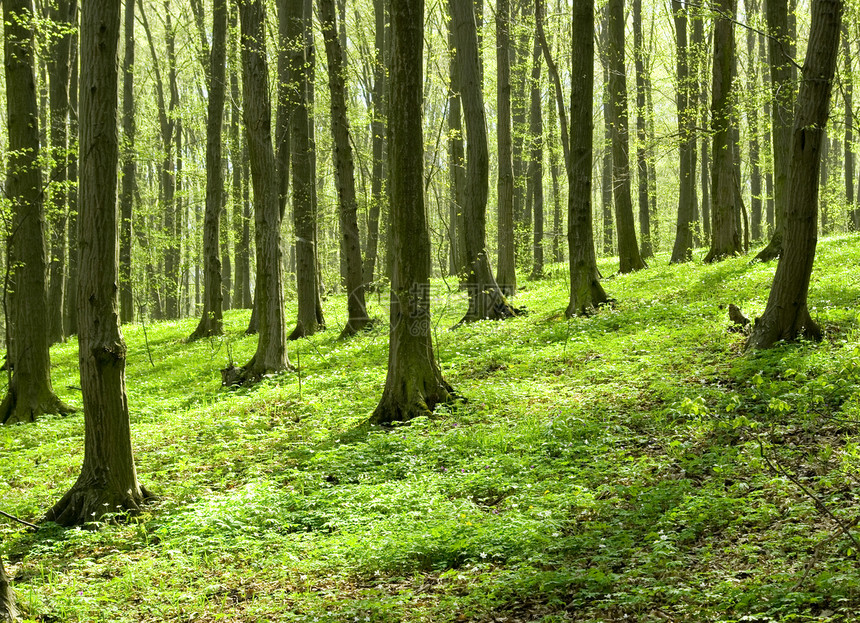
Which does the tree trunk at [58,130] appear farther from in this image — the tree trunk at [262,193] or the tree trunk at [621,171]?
the tree trunk at [621,171]

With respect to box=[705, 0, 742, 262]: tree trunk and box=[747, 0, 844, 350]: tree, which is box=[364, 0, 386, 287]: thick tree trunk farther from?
box=[747, 0, 844, 350]: tree

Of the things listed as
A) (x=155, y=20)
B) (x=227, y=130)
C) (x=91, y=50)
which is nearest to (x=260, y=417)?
(x=91, y=50)

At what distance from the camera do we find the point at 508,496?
20.1 ft

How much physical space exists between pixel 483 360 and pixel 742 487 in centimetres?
629

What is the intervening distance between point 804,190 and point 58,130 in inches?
655

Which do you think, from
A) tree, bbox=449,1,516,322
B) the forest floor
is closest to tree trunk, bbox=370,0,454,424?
the forest floor

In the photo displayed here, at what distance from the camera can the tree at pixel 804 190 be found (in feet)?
26.4

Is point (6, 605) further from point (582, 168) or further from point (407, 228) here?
point (582, 168)

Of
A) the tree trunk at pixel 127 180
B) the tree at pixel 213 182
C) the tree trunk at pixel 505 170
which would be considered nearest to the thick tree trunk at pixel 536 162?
the tree trunk at pixel 505 170

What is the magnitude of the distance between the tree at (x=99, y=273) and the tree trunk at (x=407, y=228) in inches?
134

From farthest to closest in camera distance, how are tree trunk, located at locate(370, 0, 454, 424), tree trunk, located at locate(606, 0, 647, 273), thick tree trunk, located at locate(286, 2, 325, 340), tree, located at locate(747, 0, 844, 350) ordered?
tree trunk, located at locate(606, 0, 647, 273) → thick tree trunk, located at locate(286, 2, 325, 340) → tree trunk, located at locate(370, 0, 454, 424) → tree, located at locate(747, 0, 844, 350)

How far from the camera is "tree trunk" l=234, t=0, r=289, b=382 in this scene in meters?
11.8

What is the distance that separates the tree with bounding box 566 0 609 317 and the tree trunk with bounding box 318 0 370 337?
4.79 meters

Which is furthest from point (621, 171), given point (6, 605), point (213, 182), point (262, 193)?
point (6, 605)
